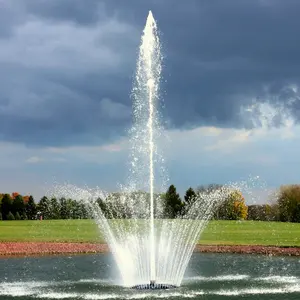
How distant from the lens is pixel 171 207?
87.6 m

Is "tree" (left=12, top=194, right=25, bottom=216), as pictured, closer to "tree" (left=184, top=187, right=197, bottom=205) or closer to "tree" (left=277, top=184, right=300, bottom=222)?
"tree" (left=184, top=187, right=197, bottom=205)

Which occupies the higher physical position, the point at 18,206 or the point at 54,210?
the point at 18,206

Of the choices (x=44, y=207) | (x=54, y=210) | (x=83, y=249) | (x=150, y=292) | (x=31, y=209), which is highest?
(x=44, y=207)

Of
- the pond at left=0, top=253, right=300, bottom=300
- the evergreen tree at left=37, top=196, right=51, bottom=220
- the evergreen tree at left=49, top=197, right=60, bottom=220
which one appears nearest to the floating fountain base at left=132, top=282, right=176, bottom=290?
the pond at left=0, top=253, right=300, bottom=300

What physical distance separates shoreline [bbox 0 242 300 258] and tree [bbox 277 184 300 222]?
148 feet

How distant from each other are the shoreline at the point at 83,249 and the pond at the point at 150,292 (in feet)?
6.39

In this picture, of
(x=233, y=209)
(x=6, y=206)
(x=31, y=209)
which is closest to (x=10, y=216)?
(x=6, y=206)

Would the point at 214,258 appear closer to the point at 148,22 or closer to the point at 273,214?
the point at 148,22

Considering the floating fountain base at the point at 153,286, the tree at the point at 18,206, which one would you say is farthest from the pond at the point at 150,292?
the tree at the point at 18,206

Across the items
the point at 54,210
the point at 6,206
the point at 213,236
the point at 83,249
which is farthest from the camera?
the point at 6,206

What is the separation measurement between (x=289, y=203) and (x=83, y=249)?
Result: 54130mm

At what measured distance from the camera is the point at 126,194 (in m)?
88.6

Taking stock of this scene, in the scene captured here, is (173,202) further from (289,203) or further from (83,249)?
(83,249)

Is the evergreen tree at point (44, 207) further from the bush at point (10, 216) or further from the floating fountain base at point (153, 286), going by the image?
the floating fountain base at point (153, 286)
